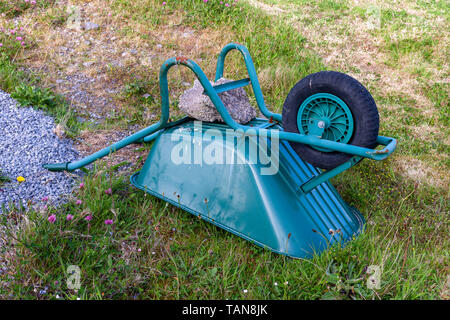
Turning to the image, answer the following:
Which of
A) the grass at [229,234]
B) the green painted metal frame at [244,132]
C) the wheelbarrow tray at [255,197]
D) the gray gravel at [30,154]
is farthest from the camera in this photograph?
the gray gravel at [30,154]

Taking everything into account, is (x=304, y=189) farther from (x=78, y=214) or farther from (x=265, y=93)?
(x=265, y=93)

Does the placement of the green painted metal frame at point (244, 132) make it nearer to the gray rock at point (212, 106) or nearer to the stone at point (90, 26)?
the gray rock at point (212, 106)

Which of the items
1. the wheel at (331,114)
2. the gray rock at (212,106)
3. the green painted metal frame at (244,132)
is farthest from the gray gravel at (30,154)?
the wheel at (331,114)

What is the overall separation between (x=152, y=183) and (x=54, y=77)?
118 inches

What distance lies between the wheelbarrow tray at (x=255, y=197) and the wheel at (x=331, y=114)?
25 cm

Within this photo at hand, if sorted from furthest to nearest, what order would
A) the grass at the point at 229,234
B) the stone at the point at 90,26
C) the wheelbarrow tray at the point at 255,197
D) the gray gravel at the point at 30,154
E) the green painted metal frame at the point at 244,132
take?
1. the stone at the point at 90,26
2. the gray gravel at the point at 30,154
3. the wheelbarrow tray at the point at 255,197
4. the grass at the point at 229,234
5. the green painted metal frame at the point at 244,132

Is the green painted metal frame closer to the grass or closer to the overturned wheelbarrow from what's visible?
the overturned wheelbarrow

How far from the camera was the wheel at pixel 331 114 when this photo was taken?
217 centimetres

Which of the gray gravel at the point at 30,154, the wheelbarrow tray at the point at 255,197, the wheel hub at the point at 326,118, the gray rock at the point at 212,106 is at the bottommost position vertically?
the gray gravel at the point at 30,154

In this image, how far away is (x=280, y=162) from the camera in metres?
2.51

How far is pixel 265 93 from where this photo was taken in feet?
16.5

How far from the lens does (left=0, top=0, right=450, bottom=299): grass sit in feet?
7.40
